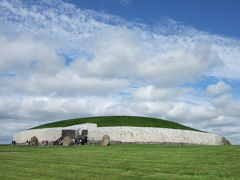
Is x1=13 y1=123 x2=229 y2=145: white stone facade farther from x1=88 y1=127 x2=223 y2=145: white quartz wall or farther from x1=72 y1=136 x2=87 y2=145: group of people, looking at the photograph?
x1=72 y1=136 x2=87 y2=145: group of people

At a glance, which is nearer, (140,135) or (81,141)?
(81,141)

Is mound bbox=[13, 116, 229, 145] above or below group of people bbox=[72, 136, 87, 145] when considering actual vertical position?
above

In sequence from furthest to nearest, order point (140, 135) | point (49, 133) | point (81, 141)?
point (49, 133)
point (140, 135)
point (81, 141)

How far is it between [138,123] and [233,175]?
1838 inches

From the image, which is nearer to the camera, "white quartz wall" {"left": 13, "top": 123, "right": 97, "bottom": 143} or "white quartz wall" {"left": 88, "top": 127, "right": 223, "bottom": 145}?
"white quartz wall" {"left": 88, "top": 127, "right": 223, "bottom": 145}

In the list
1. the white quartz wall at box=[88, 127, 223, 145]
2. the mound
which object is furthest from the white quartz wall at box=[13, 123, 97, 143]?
the white quartz wall at box=[88, 127, 223, 145]

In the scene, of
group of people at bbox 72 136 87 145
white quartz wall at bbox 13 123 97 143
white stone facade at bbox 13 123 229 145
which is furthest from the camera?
white quartz wall at bbox 13 123 97 143

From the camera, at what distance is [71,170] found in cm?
1644

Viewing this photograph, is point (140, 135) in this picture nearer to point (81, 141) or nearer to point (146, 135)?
point (146, 135)

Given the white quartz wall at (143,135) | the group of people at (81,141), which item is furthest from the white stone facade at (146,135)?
the group of people at (81,141)

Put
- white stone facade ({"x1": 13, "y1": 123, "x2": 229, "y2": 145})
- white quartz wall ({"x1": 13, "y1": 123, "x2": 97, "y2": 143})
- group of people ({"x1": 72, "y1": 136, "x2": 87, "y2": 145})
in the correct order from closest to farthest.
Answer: group of people ({"x1": 72, "y1": 136, "x2": 87, "y2": 145}) < white stone facade ({"x1": 13, "y1": 123, "x2": 229, "y2": 145}) < white quartz wall ({"x1": 13, "y1": 123, "x2": 97, "y2": 143})

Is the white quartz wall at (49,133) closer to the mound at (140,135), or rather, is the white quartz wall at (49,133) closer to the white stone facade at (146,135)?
the mound at (140,135)

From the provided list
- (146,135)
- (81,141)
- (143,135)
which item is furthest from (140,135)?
(81,141)

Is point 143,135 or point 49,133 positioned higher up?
point 49,133
